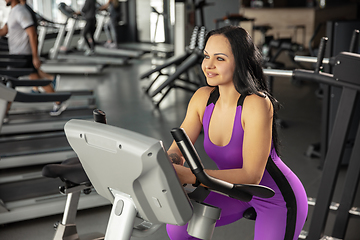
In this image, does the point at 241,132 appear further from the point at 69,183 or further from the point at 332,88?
the point at 332,88

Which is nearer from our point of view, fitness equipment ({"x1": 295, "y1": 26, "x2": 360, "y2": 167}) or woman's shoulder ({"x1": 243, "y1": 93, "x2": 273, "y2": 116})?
woman's shoulder ({"x1": 243, "y1": 93, "x2": 273, "y2": 116})

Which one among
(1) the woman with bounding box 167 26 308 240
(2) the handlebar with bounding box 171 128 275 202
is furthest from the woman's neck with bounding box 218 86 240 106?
(2) the handlebar with bounding box 171 128 275 202

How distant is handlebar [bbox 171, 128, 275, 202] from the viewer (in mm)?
894

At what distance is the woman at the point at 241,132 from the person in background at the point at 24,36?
10.6 ft

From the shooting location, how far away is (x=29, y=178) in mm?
2695

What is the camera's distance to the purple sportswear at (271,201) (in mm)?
1312

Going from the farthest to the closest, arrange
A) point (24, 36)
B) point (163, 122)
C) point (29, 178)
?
point (163, 122), point (24, 36), point (29, 178)

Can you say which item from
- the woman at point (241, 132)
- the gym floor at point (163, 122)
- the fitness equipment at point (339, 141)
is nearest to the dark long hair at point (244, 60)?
the woman at point (241, 132)

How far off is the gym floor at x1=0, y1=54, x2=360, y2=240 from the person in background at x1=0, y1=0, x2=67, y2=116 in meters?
1.00

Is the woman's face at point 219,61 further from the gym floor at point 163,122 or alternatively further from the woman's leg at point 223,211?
the woman's leg at point 223,211

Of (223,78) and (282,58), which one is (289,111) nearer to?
(223,78)

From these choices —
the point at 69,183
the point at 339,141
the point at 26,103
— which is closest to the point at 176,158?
the point at 69,183

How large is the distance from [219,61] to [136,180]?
52 centimetres

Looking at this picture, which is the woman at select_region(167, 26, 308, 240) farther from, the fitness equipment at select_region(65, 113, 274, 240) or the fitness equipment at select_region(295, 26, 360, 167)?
the fitness equipment at select_region(295, 26, 360, 167)
